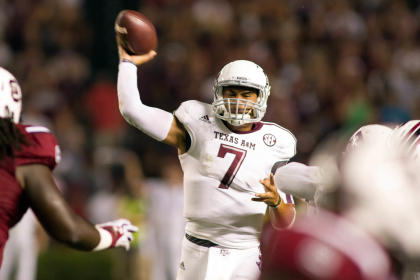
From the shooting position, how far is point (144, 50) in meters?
4.23

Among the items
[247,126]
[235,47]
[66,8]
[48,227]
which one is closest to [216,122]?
[247,126]

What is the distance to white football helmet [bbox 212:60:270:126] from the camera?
13.1 feet

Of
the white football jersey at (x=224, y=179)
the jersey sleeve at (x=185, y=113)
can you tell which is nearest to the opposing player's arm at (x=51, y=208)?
the white football jersey at (x=224, y=179)

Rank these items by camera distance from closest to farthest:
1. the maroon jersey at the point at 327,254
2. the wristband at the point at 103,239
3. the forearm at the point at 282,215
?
the maroon jersey at the point at 327,254 < the wristband at the point at 103,239 < the forearm at the point at 282,215

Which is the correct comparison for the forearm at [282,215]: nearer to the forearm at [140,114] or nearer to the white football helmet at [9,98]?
the forearm at [140,114]

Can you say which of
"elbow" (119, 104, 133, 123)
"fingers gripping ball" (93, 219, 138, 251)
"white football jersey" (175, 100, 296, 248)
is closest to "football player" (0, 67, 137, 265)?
"fingers gripping ball" (93, 219, 138, 251)

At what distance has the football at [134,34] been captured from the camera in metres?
4.18

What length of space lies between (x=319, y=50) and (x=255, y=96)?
5.88 metres

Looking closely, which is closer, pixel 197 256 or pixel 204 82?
pixel 197 256

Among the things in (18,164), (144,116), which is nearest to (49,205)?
(18,164)

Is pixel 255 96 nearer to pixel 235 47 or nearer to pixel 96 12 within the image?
pixel 235 47

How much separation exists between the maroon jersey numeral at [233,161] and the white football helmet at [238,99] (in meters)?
0.14

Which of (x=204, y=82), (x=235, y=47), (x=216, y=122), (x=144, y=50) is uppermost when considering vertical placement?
(x=235, y=47)

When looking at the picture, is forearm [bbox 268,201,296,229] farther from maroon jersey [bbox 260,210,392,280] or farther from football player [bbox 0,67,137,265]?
maroon jersey [bbox 260,210,392,280]
